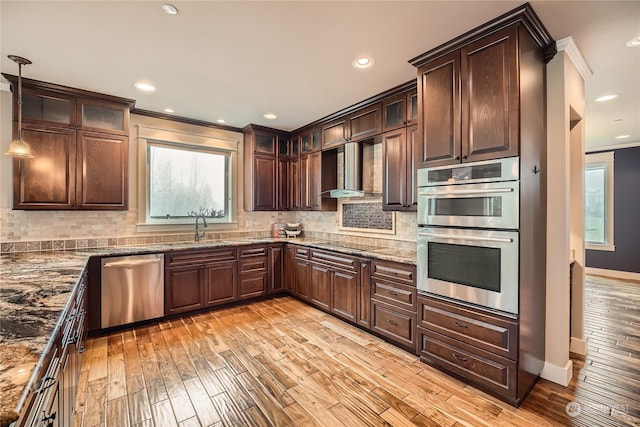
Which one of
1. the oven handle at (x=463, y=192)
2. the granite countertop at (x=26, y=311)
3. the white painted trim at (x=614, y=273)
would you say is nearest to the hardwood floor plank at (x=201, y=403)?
the granite countertop at (x=26, y=311)

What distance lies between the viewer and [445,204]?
238cm

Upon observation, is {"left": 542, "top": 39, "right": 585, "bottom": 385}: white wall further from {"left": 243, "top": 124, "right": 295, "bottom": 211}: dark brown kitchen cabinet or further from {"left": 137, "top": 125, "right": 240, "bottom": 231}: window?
{"left": 137, "top": 125, "right": 240, "bottom": 231}: window

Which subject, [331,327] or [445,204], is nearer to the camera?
[445,204]

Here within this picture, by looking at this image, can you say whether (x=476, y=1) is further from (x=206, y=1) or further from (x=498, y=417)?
(x=498, y=417)

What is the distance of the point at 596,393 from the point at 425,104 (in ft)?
8.70

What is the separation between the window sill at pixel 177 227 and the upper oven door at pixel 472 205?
3.23 metres

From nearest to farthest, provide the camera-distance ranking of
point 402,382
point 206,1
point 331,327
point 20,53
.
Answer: point 206,1 → point 402,382 → point 20,53 → point 331,327

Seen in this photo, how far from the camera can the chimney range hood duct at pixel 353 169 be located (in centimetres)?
379

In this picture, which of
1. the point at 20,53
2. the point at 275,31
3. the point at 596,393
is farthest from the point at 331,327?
the point at 20,53

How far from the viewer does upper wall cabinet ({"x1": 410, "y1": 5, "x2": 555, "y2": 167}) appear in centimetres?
202

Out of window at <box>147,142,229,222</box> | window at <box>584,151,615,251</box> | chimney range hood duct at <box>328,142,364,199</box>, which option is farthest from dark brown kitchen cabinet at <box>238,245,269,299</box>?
window at <box>584,151,615,251</box>

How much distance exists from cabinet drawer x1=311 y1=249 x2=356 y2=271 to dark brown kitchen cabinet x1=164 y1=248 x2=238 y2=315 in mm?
1177

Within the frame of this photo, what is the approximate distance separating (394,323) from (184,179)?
3.55 metres

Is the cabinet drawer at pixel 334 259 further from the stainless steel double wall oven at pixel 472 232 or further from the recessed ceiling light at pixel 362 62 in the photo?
the recessed ceiling light at pixel 362 62
